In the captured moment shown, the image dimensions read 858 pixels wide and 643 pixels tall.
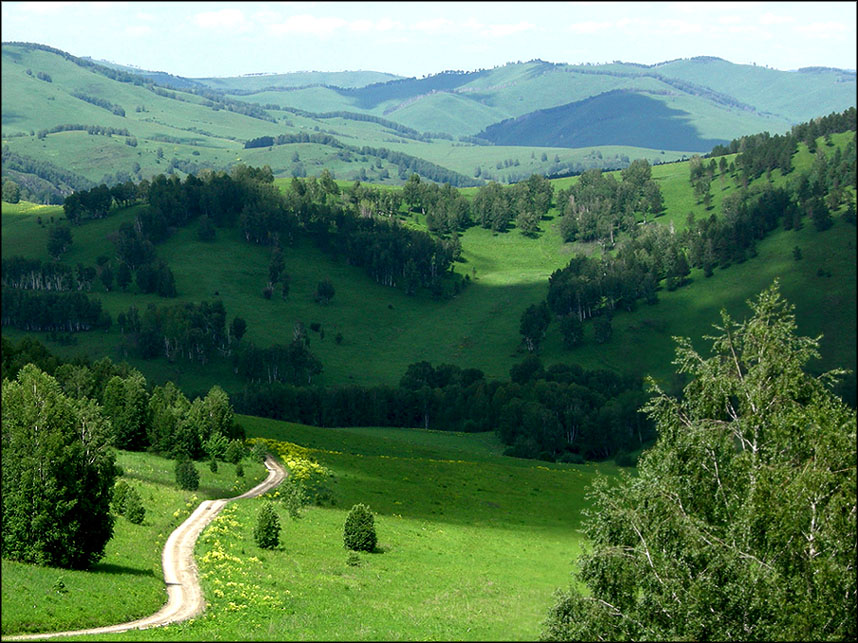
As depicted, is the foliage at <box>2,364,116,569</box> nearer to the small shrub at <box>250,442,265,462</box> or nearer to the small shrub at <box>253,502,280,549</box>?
the small shrub at <box>253,502,280,549</box>

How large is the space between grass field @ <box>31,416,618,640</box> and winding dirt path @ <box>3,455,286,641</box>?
1033mm

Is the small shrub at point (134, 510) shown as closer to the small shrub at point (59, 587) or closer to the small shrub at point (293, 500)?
the small shrub at point (293, 500)

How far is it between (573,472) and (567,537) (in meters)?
47.0

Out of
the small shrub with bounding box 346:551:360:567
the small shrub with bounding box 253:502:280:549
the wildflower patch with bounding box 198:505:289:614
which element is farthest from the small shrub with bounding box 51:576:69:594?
the small shrub with bounding box 346:551:360:567

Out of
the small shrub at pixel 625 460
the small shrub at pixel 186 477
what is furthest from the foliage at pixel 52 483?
the small shrub at pixel 625 460

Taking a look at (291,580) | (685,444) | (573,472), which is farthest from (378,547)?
(573,472)

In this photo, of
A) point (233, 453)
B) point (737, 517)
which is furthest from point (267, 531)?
point (737, 517)

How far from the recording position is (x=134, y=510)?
67.9 meters

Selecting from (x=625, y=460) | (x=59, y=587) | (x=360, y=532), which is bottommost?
(x=625, y=460)

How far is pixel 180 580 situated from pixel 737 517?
3422 cm

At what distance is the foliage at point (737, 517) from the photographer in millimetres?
38781

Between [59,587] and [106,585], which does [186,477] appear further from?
[59,587]

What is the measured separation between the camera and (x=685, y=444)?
156 ft

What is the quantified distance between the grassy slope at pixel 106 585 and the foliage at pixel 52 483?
51.7 inches
